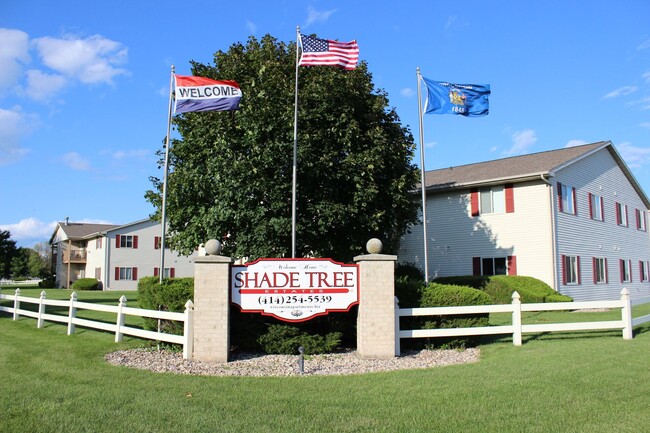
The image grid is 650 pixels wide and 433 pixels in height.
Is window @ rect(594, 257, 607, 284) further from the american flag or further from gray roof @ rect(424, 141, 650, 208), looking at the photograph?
the american flag

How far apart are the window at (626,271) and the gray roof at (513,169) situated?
5.38 metres

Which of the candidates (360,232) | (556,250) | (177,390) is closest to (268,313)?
(177,390)

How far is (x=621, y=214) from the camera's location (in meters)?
30.3

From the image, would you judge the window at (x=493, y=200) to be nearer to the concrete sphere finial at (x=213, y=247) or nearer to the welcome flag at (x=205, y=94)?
the welcome flag at (x=205, y=94)

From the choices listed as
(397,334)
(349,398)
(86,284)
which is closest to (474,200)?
(397,334)

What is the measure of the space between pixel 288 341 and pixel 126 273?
139ft

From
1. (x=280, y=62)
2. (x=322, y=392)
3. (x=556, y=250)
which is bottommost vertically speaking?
(x=322, y=392)

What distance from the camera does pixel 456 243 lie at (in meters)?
25.9

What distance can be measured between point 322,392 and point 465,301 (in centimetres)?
523

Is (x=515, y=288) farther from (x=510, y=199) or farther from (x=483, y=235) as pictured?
(x=510, y=199)

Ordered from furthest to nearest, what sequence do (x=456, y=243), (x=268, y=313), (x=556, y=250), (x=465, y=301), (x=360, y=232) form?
1. (x=456, y=243)
2. (x=556, y=250)
3. (x=360, y=232)
4. (x=465, y=301)
5. (x=268, y=313)

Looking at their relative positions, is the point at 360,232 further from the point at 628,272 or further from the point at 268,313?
the point at 628,272

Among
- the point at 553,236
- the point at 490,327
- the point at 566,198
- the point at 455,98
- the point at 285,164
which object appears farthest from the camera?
the point at 566,198

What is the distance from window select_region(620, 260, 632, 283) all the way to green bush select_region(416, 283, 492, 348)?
856 inches
